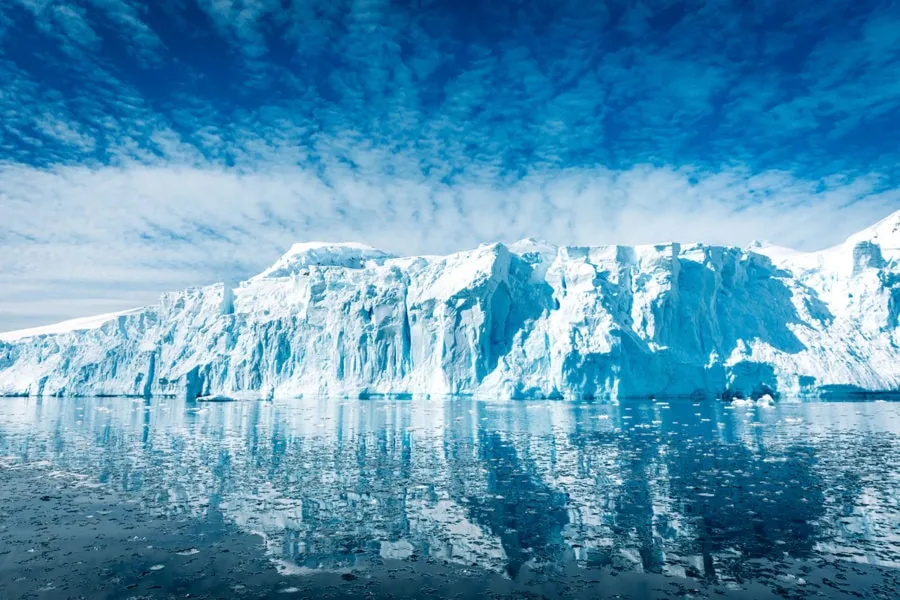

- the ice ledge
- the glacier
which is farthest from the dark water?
the ice ledge

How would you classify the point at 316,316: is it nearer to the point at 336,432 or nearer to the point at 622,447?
the point at 336,432

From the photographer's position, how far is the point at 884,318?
6562 cm

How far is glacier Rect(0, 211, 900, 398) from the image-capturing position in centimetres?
6053

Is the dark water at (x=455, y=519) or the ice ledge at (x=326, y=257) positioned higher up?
the ice ledge at (x=326, y=257)

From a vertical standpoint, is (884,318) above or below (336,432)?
above

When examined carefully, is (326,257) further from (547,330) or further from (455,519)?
(455,519)

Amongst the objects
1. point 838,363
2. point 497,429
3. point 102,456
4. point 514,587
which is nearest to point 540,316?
point 838,363

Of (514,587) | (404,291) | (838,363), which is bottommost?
(514,587)

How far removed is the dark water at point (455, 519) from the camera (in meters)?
8.88

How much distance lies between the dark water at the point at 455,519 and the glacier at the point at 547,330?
37063 millimetres

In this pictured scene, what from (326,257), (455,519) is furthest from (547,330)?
(455,519)

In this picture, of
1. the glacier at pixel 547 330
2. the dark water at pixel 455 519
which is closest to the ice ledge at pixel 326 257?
the glacier at pixel 547 330

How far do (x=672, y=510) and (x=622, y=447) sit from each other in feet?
32.3

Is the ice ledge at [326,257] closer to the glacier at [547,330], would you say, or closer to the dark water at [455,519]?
the glacier at [547,330]
